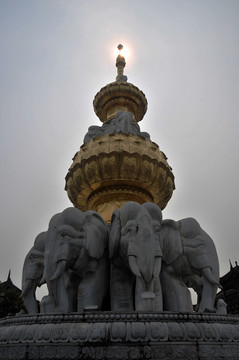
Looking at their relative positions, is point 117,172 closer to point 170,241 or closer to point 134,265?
point 170,241

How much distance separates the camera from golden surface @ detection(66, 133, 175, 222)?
6.95 metres

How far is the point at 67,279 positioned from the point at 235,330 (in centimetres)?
249

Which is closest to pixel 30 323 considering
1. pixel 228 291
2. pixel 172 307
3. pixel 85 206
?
pixel 172 307

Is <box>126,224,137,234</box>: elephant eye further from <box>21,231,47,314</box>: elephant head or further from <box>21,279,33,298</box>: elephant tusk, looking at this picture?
<box>21,279,33,298</box>: elephant tusk

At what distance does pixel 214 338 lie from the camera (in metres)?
2.64

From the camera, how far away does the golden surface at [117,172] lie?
6953mm

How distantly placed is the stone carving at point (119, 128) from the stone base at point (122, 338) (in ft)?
17.7

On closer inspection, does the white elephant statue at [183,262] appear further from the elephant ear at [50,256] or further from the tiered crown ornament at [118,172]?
the tiered crown ornament at [118,172]

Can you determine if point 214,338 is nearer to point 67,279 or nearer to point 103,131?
point 67,279

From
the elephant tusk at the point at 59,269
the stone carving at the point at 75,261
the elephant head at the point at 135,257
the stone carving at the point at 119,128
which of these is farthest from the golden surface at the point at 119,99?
the elephant tusk at the point at 59,269

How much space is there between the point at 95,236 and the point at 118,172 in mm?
2811

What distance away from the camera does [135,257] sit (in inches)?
151

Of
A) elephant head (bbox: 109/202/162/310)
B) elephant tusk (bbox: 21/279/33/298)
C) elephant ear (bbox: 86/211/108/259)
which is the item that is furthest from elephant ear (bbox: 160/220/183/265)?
elephant tusk (bbox: 21/279/33/298)

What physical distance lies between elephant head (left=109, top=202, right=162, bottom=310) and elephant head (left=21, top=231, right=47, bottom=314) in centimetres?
116
